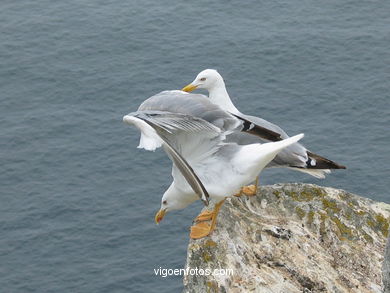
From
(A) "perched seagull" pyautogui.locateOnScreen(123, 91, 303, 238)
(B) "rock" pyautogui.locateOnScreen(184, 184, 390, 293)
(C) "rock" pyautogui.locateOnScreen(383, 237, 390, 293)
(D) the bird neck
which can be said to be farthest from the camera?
(D) the bird neck

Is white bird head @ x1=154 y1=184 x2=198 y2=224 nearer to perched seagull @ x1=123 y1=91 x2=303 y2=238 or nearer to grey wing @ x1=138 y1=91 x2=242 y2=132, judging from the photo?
perched seagull @ x1=123 y1=91 x2=303 y2=238

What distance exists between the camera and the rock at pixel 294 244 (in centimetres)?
1410

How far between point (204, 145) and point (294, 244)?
2614mm

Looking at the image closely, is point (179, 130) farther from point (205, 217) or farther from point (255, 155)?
point (205, 217)

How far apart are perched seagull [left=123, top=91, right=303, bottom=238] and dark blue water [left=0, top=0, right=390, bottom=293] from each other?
34290mm

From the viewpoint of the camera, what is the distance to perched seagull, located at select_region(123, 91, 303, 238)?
47.8 feet

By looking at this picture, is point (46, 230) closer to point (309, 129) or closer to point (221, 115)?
point (309, 129)

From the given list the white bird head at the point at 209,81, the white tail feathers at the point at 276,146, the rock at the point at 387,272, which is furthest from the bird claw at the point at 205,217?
the white bird head at the point at 209,81

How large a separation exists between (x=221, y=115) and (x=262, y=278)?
3257 mm

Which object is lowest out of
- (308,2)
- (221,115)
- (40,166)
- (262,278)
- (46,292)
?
(46,292)

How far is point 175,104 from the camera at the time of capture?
1534 cm

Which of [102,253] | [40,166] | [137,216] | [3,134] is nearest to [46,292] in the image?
[102,253]

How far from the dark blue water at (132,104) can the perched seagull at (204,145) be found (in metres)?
34.3

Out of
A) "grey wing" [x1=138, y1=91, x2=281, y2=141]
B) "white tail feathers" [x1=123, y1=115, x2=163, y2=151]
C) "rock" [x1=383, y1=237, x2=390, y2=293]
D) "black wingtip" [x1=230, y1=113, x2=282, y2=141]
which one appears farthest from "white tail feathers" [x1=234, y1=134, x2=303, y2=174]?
"rock" [x1=383, y1=237, x2=390, y2=293]
